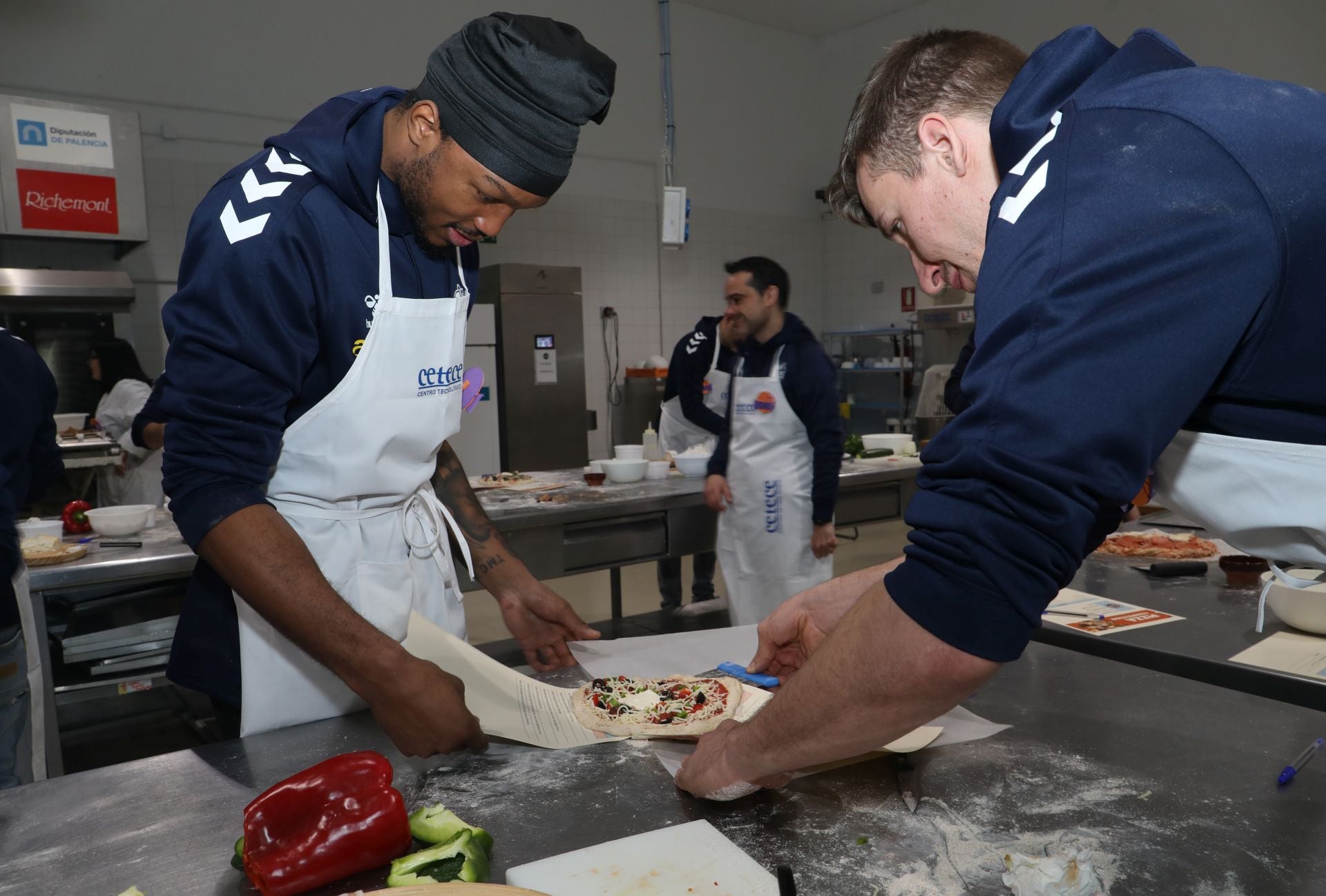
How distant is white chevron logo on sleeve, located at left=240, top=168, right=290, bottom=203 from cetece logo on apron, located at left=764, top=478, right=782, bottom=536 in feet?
9.44

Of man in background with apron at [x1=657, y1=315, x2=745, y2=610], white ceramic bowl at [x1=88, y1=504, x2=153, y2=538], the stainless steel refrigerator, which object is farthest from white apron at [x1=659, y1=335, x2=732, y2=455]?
white ceramic bowl at [x1=88, y1=504, x2=153, y2=538]

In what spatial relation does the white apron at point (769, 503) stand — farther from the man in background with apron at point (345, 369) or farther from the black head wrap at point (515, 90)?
the black head wrap at point (515, 90)

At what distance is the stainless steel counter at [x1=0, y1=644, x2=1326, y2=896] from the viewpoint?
3.01ft

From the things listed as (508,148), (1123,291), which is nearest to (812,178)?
(508,148)

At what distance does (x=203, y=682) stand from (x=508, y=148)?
97 cm

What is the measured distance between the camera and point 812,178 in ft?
31.9

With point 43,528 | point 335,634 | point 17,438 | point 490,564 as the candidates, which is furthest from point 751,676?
point 43,528

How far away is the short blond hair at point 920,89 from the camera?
37.7 inches

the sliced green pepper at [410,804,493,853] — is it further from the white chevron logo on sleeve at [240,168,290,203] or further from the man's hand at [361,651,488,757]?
the white chevron logo on sleeve at [240,168,290,203]

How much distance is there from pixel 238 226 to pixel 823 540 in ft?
9.96

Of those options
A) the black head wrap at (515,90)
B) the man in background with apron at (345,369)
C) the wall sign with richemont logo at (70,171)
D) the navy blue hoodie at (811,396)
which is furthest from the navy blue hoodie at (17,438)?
the wall sign with richemont logo at (70,171)

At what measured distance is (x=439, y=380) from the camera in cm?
151

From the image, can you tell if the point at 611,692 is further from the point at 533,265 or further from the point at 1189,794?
the point at 533,265

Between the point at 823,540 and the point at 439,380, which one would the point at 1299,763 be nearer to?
the point at 439,380
